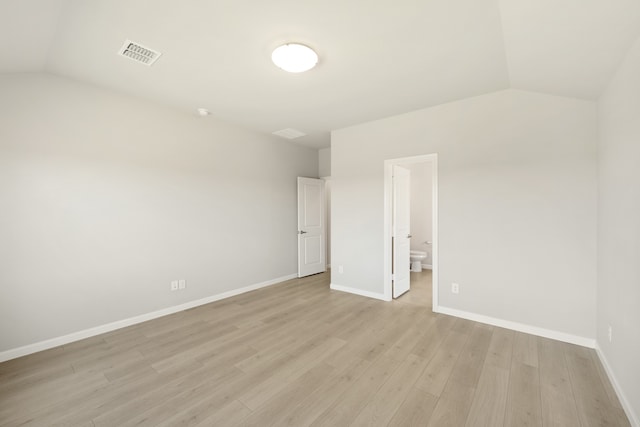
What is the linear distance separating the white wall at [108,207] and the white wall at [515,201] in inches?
110

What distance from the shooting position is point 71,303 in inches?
107

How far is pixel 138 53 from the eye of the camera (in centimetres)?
226

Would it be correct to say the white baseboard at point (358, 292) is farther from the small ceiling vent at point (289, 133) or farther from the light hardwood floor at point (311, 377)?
the small ceiling vent at point (289, 133)

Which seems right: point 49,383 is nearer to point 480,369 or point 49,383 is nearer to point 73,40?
point 73,40

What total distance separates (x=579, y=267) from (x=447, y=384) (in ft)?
6.14

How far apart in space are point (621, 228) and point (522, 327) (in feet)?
4.96

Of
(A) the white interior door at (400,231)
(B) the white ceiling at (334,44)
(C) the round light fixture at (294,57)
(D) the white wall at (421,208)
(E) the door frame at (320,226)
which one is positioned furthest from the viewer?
(D) the white wall at (421,208)

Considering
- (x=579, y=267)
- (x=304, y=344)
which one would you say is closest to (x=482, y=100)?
(x=579, y=267)

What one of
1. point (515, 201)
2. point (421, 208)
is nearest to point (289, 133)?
point (515, 201)

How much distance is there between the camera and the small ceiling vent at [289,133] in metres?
4.43

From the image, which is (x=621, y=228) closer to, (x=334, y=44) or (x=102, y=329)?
(x=334, y=44)

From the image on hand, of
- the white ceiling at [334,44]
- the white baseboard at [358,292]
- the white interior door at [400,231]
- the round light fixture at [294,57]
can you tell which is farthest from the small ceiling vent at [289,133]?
the white baseboard at [358,292]

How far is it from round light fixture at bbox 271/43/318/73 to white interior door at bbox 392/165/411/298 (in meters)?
2.17

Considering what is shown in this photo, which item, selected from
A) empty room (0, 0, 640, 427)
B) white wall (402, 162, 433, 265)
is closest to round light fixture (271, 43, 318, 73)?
empty room (0, 0, 640, 427)
